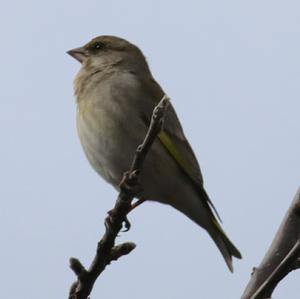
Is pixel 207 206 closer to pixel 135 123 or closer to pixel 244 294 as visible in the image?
pixel 135 123

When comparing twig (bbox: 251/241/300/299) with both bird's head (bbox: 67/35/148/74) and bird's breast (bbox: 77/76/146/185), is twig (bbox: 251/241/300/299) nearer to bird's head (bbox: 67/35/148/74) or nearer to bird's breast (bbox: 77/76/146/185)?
bird's breast (bbox: 77/76/146/185)

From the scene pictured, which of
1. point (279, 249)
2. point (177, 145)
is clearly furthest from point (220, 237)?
point (279, 249)

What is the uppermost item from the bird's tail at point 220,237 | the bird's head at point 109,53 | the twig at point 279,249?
the bird's head at point 109,53

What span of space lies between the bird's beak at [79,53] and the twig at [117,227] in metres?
3.84

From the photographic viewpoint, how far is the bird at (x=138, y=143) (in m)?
5.57

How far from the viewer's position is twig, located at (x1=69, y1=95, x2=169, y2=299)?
2934 millimetres

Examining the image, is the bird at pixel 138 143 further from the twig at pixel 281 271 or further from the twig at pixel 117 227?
the twig at pixel 281 271

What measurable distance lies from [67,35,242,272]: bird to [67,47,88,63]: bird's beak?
548mm

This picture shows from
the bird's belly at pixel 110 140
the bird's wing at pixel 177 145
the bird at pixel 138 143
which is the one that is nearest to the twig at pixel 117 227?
the bird at pixel 138 143

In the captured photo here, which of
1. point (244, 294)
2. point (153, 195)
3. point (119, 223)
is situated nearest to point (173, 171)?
point (153, 195)

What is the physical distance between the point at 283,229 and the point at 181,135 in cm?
336

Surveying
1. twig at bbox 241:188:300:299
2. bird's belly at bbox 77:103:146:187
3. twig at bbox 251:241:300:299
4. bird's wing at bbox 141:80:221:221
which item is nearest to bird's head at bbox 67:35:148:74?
bird's wing at bbox 141:80:221:221

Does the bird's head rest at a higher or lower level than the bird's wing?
higher

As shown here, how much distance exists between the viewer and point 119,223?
3211 millimetres
